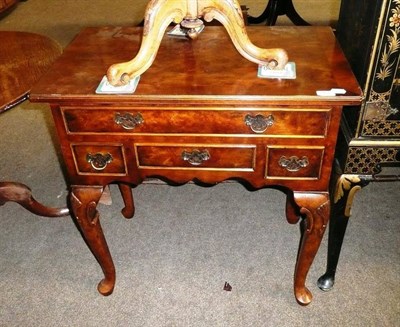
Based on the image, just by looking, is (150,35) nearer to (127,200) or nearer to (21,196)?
(127,200)

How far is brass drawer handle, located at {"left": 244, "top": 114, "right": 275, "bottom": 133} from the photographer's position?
1075 millimetres

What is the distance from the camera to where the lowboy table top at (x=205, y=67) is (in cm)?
105

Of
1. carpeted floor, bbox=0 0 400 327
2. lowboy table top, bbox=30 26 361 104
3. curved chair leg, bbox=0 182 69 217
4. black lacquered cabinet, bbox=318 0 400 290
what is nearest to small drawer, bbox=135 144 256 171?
lowboy table top, bbox=30 26 361 104

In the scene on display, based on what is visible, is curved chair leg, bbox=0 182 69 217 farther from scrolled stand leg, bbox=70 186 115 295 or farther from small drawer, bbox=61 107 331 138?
small drawer, bbox=61 107 331 138

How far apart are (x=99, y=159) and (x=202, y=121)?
12.7 inches

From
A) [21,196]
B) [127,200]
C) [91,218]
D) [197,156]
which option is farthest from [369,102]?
[21,196]

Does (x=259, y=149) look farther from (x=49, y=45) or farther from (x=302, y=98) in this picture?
(x=49, y=45)

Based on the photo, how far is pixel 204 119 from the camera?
109cm

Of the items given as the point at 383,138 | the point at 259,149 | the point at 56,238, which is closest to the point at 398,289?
the point at 383,138

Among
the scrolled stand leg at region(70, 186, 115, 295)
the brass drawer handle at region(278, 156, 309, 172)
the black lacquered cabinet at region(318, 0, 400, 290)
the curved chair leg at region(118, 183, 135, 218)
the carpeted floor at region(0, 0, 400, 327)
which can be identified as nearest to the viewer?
the black lacquered cabinet at region(318, 0, 400, 290)

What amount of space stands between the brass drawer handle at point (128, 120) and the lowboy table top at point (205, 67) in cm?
6

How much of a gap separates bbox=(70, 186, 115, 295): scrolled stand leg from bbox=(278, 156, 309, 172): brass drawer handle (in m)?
0.54

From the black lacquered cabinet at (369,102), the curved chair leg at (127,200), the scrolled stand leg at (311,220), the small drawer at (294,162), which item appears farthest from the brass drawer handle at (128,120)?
the curved chair leg at (127,200)

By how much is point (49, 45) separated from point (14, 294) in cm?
95
